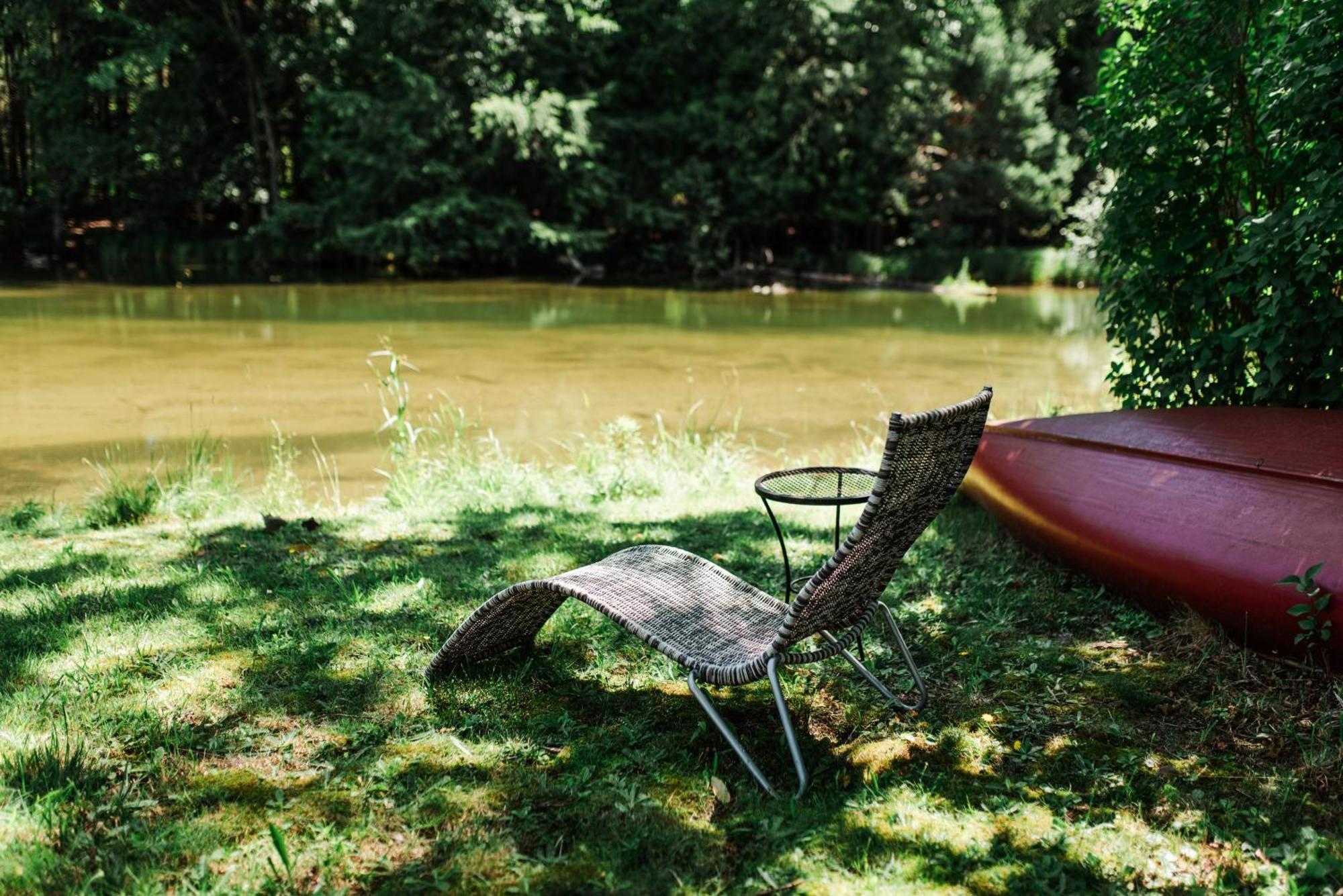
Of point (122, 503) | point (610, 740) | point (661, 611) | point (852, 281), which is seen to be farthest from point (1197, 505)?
point (852, 281)

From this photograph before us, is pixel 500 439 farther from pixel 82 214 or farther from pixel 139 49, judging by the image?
pixel 82 214

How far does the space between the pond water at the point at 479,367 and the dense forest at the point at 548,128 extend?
6509mm

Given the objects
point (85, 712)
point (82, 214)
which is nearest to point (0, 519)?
point (85, 712)

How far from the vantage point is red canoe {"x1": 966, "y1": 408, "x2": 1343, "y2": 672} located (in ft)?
10.8

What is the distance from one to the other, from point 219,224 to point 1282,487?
3672cm

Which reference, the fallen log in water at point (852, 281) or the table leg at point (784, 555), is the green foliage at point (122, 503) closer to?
the table leg at point (784, 555)

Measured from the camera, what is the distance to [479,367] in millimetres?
12328

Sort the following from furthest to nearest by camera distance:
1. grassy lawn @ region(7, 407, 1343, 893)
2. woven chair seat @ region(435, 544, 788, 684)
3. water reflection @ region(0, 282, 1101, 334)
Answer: water reflection @ region(0, 282, 1101, 334)
woven chair seat @ region(435, 544, 788, 684)
grassy lawn @ region(7, 407, 1343, 893)

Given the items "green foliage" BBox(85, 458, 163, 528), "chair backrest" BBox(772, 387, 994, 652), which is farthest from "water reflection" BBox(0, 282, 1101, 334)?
"chair backrest" BBox(772, 387, 994, 652)

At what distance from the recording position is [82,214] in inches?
1380

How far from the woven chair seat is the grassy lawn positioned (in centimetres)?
17

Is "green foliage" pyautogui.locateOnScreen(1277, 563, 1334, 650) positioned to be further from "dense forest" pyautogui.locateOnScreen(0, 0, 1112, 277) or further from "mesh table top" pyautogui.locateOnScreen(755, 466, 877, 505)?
"dense forest" pyautogui.locateOnScreen(0, 0, 1112, 277)

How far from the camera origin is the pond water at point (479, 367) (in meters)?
8.54

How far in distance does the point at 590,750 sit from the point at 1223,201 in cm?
421
